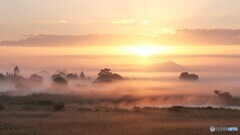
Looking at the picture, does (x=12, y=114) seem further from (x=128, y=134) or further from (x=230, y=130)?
(x=230, y=130)

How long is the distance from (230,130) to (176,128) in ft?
13.9

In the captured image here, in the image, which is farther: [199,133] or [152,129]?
[152,129]

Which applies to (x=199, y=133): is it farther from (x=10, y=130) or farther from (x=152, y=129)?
(x=10, y=130)

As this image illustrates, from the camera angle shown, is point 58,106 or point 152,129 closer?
point 152,129

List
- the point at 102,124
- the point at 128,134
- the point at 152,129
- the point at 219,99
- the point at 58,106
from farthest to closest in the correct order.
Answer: the point at 219,99 < the point at 58,106 < the point at 102,124 < the point at 152,129 < the point at 128,134

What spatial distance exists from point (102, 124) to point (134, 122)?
12.3ft

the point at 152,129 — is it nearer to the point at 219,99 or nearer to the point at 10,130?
the point at 10,130

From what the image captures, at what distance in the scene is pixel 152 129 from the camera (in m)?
37.6

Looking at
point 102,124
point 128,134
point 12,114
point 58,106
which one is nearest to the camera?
point 128,134

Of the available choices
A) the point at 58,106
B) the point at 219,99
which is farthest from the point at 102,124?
the point at 219,99

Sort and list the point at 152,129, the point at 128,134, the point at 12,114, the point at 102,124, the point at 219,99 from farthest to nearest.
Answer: the point at 219,99 → the point at 12,114 → the point at 102,124 → the point at 152,129 → the point at 128,134

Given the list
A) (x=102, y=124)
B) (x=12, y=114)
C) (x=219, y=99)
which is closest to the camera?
(x=102, y=124)

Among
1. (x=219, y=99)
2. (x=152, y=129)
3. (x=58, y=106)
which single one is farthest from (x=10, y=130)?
(x=219, y=99)

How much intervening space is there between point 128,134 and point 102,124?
6.82 m
